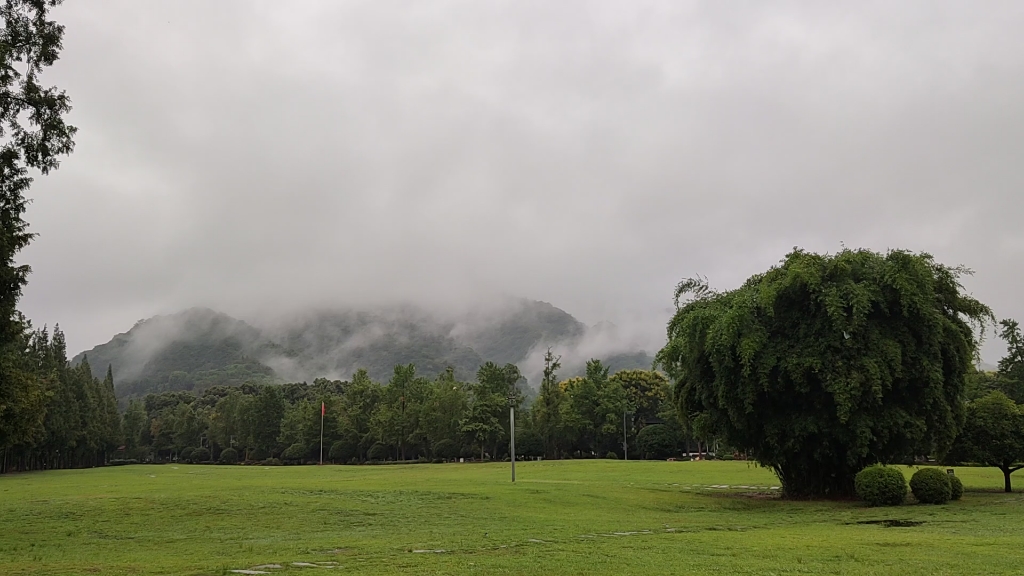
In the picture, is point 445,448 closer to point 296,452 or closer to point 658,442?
point 296,452

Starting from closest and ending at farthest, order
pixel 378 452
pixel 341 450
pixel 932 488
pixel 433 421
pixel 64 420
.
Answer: pixel 932 488
pixel 64 420
pixel 433 421
pixel 378 452
pixel 341 450

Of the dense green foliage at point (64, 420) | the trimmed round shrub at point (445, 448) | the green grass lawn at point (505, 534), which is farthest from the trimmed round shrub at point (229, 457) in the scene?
the green grass lawn at point (505, 534)

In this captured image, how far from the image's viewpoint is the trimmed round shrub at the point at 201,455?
414 ft

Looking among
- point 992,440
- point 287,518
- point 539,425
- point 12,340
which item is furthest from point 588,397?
point 12,340

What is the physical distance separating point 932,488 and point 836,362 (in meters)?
5.96

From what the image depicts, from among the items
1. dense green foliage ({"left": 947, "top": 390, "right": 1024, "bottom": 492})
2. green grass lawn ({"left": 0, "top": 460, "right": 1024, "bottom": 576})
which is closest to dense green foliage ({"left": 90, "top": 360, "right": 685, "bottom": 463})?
dense green foliage ({"left": 947, "top": 390, "right": 1024, "bottom": 492})

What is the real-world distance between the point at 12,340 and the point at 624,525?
17.1 m

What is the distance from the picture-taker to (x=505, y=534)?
17.5 m

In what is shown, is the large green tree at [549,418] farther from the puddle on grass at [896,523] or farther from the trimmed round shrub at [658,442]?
the puddle on grass at [896,523]

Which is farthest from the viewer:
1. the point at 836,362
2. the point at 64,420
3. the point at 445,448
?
the point at 445,448

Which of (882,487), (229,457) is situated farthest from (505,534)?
(229,457)

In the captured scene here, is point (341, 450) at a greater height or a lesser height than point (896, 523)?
lesser

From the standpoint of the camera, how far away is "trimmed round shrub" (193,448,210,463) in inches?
4970

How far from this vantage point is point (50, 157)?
16.7 metres
